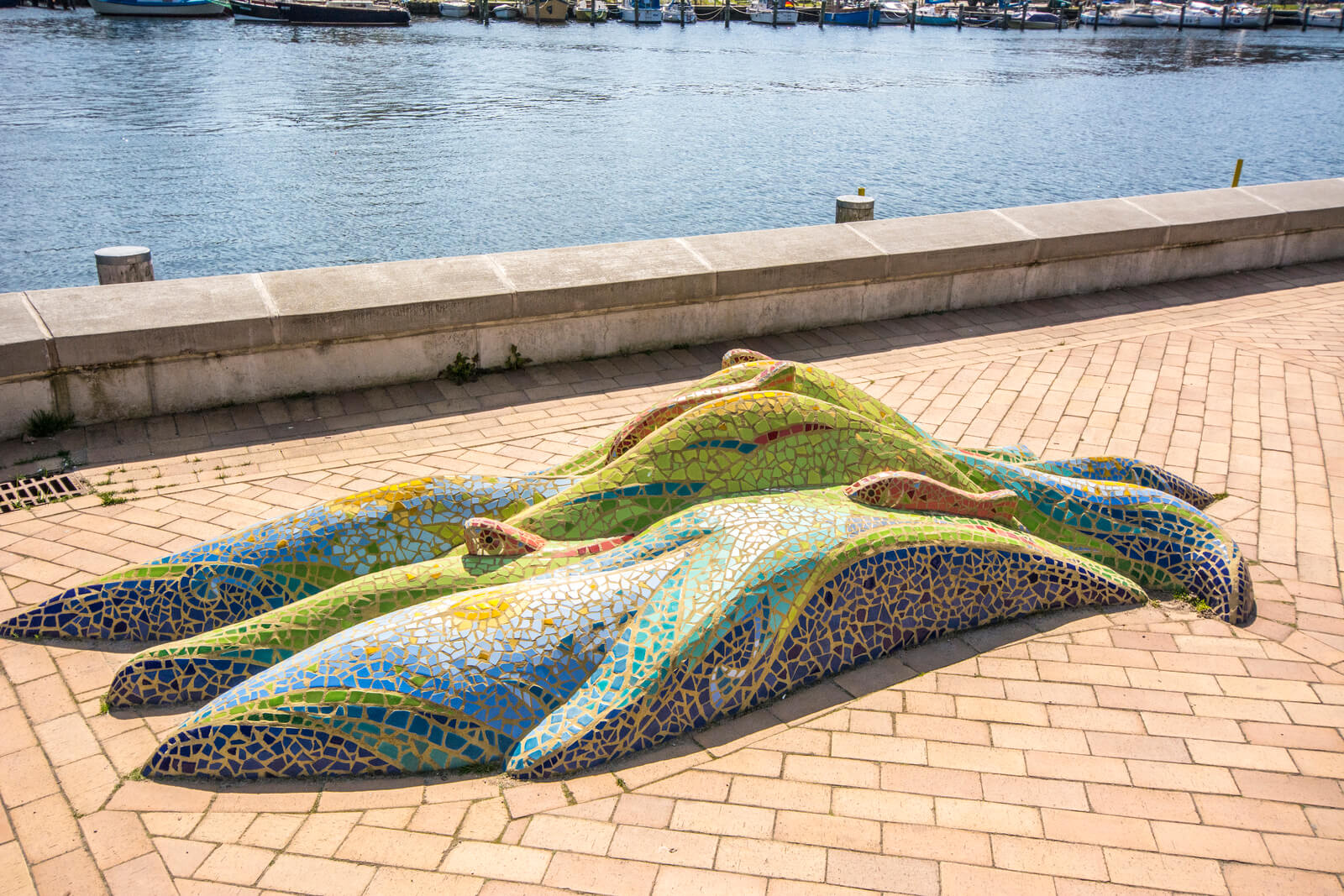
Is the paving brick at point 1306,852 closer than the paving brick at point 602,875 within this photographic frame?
No

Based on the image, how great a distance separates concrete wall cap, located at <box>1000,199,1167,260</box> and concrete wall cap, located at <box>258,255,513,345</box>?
5.28 m

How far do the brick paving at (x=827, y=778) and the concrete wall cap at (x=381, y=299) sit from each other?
1261 millimetres

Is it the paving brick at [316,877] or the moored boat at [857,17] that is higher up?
the moored boat at [857,17]

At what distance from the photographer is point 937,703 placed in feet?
14.7

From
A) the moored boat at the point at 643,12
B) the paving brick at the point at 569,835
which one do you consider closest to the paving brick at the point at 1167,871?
the paving brick at the point at 569,835

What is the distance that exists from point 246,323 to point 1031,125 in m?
35.6

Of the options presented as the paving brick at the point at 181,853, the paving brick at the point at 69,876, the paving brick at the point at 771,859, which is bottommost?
the paving brick at the point at 69,876

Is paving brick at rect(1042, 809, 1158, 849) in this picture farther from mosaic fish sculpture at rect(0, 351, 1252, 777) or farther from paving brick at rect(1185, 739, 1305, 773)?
mosaic fish sculpture at rect(0, 351, 1252, 777)

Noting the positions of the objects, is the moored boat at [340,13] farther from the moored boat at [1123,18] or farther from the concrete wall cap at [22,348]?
the concrete wall cap at [22,348]

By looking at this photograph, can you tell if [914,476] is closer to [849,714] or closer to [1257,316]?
[849,714]

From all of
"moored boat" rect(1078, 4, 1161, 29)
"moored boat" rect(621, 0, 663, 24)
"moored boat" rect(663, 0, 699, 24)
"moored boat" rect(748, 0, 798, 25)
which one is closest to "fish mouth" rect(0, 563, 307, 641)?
"moored boat" rect(621, 0, 663, 24)

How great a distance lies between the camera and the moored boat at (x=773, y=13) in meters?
74.6

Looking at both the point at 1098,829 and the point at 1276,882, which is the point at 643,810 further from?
the point at 1276,882

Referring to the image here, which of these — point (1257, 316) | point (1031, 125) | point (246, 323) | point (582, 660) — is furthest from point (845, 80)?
point (582, 660)
